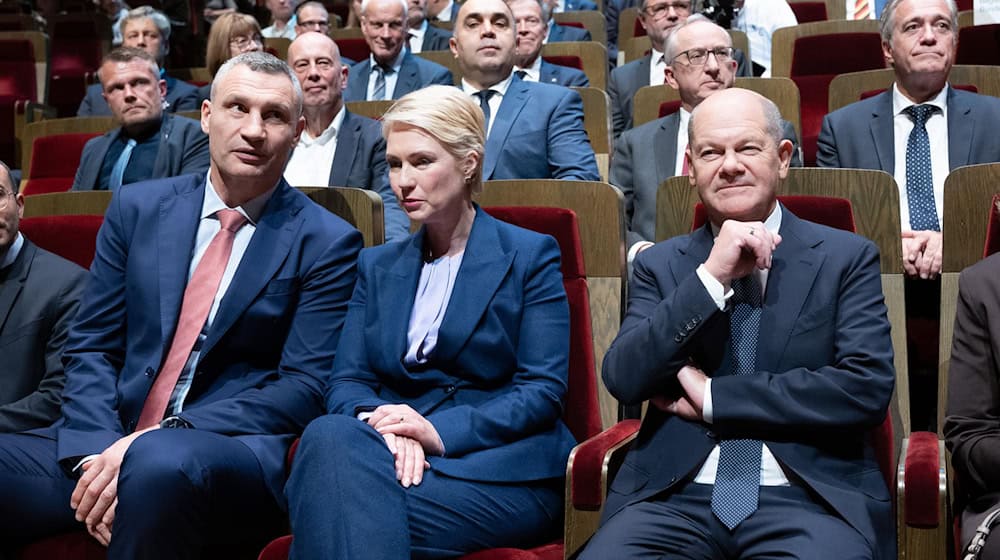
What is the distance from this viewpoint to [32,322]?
1.67m

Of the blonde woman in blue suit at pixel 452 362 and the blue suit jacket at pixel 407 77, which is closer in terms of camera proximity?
the blonde woman in blue suit at pixel 452 362

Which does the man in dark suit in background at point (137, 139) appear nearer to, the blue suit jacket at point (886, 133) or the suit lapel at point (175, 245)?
the suit lapel at point (175, 245)

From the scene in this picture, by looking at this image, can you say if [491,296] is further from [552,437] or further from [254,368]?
[254,368]

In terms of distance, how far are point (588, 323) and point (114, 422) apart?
1.99 feet

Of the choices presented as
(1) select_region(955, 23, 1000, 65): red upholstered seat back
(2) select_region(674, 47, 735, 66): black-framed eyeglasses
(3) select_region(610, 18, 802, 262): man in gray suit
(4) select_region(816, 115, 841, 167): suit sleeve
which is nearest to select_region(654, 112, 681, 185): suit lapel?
(3) select_region(610, 18, 802, 262): man in gray suit

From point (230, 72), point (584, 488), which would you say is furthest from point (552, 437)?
point (230, 72)

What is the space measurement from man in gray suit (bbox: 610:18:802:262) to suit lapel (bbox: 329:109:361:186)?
0.51 metres

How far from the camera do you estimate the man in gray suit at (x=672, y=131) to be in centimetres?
235

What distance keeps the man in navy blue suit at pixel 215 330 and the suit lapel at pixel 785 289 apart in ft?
1.80

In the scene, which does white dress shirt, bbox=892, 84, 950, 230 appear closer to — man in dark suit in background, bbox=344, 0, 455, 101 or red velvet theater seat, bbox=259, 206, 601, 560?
red velvet theater seat, bbox=259, 206, 601, 560

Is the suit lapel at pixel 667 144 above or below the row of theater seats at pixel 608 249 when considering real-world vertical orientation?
above

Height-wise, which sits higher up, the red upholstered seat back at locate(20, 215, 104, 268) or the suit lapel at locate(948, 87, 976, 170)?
A: the suit lapel at locate(948, 87, 976, 170)

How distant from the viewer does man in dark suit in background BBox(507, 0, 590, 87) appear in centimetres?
324

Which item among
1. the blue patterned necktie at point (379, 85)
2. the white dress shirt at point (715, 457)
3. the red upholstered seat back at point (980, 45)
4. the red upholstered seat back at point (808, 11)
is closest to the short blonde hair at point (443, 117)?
the white dress shirt at point (715, 457)
